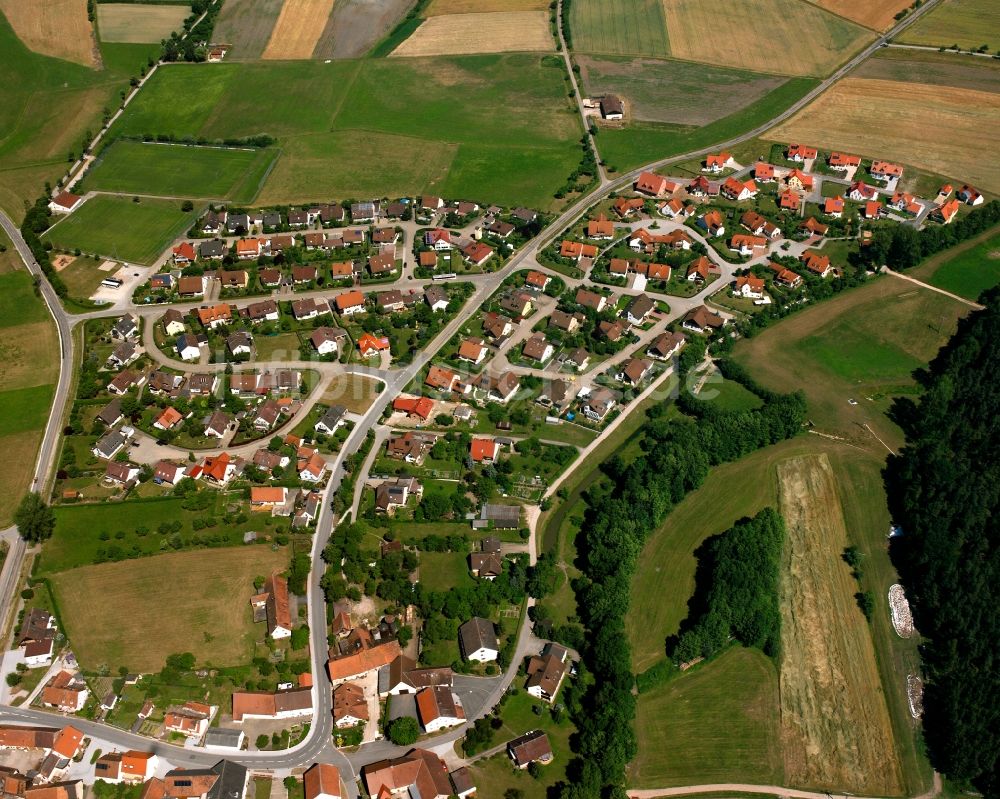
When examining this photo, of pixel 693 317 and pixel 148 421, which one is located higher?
pixel 693 317

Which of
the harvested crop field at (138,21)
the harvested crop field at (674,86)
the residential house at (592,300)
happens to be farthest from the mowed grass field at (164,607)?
the harvested crop field at (138,21)

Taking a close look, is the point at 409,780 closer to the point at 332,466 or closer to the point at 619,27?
the point at 332,466

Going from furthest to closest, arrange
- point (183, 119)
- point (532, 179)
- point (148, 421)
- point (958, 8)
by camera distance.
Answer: point (958, 8) < point (183, 119) < point (532, 179) < point (148, 421)

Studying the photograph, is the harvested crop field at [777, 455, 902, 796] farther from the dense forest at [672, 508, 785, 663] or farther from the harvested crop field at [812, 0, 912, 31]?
the harvested crop field at [812, 0, 912, 31]

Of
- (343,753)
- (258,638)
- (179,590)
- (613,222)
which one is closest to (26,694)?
(179,590)

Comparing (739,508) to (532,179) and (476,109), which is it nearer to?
(532,179)

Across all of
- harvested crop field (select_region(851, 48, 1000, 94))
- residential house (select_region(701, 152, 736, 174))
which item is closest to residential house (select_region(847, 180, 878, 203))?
residential house (select_region(701, 152, 736, 174))

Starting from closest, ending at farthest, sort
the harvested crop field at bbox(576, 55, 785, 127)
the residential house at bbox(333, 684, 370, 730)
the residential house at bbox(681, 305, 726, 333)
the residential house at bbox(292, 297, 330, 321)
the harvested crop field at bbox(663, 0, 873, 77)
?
the residential house at bbox(333, 684, 370, 730) → the residential house at bbox(681, 305, 726, 333) → the residential house at bbox(292, 297, 330, 321) → the harvested crop field at bbox(576, 55, 785, 127) → the harvested crop field at bbox(663, 0, 873, 77)
